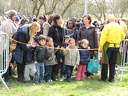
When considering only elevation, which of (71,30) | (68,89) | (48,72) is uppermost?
(71,30)

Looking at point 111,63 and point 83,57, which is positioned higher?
point 83,57

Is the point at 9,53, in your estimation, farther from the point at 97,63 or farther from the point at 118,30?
the point at 118,30

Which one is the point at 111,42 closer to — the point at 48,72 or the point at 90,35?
the point at 90,35

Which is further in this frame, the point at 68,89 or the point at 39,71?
the point at 39,71

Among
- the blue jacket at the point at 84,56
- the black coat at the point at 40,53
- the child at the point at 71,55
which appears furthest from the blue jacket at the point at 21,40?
the blue jacket at the point at 84,56

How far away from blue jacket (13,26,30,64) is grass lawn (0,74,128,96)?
677 millimetres

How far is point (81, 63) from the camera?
24.0 ft

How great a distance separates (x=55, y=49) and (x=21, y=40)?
41.0 inches

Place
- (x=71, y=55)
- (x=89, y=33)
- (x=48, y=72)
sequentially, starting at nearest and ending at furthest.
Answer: (x=48, y=72) → (x=71, y=55) → (x=89, y=33)

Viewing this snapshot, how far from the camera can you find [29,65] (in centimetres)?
682

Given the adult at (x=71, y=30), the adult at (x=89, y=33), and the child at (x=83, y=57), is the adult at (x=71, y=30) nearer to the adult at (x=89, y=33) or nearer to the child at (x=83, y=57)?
the adult at (x=89, y=33)

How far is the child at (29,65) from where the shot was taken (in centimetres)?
673

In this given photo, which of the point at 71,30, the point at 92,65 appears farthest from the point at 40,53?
the point at 71,30

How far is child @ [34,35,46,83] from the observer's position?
22.4 ft
